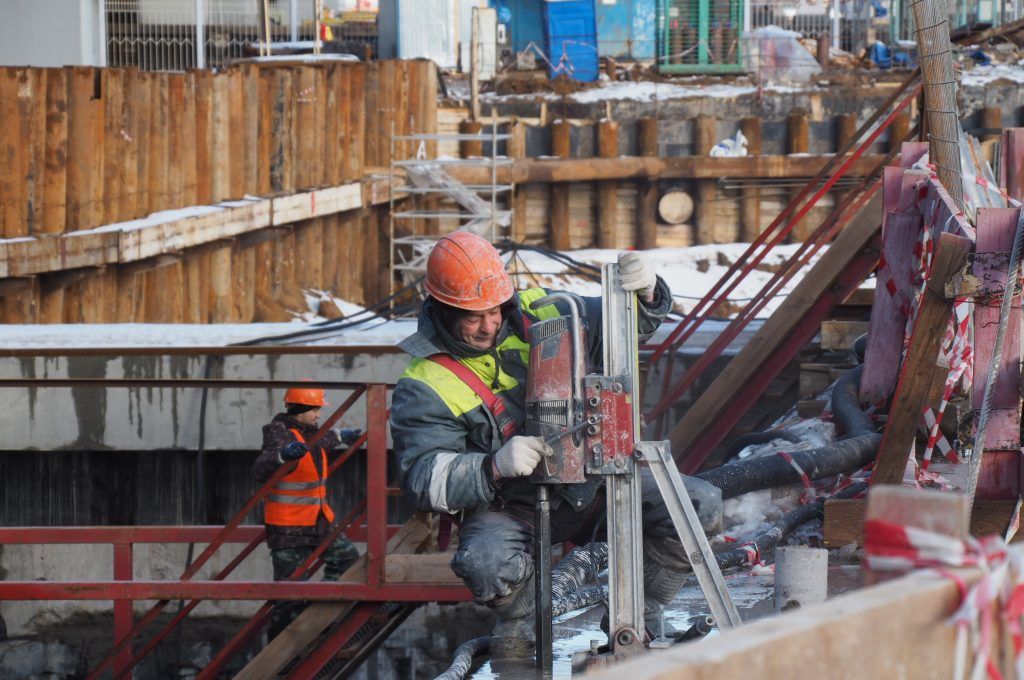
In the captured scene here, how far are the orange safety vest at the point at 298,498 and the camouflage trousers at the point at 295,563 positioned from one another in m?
0.18

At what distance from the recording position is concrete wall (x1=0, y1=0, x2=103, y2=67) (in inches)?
966

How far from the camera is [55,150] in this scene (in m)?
13.6

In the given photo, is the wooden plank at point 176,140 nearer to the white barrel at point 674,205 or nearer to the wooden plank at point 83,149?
the wooden plank at point 83,149

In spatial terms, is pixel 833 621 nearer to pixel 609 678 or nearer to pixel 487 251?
pixel 609 678

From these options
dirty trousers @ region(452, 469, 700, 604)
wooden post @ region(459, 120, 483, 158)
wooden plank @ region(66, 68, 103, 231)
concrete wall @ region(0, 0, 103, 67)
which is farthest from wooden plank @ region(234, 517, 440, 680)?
concrete wall @ region(0, 0, 103, 67)

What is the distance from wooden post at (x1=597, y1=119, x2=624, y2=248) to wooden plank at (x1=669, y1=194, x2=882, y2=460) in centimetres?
1367

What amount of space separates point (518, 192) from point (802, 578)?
18221 mm

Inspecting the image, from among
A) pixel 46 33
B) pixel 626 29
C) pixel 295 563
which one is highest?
pixel 626 29

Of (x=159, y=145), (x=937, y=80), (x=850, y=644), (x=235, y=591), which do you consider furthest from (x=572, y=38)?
(x=850, y=644)

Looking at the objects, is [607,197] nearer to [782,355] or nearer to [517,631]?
[782,355]

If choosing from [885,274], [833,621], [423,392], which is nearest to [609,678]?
[833,621]

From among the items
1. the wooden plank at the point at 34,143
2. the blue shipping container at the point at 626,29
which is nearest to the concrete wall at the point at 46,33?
the blue shipping container at the point at 626,29

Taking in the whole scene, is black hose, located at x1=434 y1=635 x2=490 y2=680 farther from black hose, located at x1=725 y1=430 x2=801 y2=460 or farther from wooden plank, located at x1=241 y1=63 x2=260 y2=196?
wooden plank, located at x1=241 y1=63 x2=260 y2=196

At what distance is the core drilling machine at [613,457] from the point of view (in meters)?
4.70
